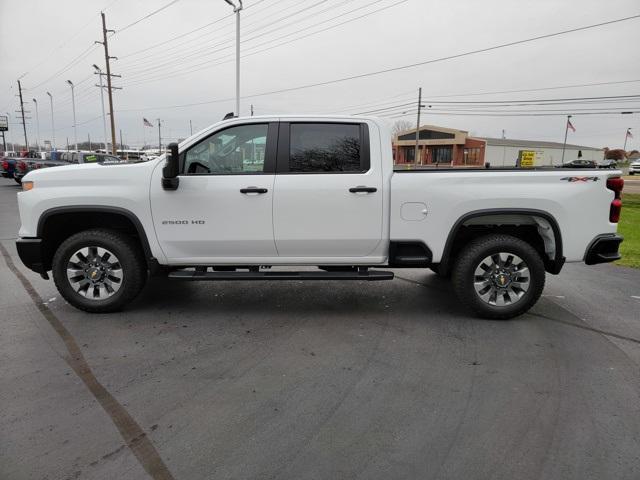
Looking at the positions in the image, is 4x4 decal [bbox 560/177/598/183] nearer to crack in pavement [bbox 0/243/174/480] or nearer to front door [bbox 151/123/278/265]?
front door [bbox 151/123/278/265]

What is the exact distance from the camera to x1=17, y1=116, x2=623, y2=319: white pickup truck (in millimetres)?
4559

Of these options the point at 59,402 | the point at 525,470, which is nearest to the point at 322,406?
the point at 525,470

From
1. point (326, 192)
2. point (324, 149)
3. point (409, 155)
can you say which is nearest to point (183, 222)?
point (326, 192)

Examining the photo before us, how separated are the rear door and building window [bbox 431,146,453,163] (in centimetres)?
6454

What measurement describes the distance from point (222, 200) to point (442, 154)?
217ft

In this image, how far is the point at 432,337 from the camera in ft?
14.3

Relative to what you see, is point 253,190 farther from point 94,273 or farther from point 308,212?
point 94,273

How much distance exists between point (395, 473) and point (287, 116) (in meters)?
3.53

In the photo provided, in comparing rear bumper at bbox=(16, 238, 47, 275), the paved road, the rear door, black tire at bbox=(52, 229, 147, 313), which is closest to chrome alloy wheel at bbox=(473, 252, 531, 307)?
the paved road

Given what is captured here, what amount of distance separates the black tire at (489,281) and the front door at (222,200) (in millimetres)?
1986

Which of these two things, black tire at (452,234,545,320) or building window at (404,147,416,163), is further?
building window at (404,147,416,163)

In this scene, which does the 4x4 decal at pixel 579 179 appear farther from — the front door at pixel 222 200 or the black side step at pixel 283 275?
the front door at pixel 222 200

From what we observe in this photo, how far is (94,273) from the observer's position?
481 cm

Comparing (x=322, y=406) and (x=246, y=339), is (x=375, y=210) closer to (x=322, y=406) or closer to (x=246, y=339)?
(x=246, y=339)
